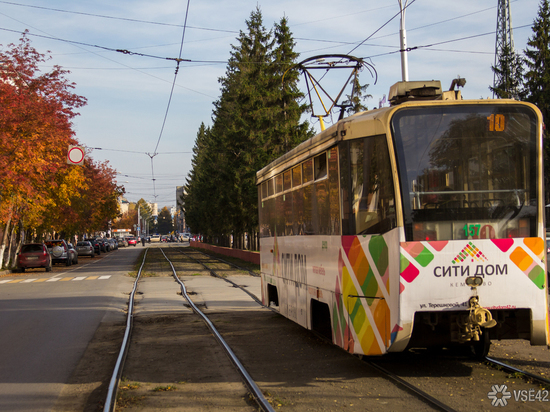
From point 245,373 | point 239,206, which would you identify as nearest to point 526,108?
point 245,373

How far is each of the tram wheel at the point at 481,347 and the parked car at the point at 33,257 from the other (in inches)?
1121

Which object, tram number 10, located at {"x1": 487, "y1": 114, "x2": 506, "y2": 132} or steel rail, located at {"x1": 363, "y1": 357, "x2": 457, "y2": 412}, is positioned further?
tram number 10, located at {"x1": 487, "y1": 114, "x2": 506, "y2": 132}

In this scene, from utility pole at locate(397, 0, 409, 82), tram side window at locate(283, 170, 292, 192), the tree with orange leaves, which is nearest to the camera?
tram side window at locate(283, 170, 292, 192)

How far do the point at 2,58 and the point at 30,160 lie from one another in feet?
15.8

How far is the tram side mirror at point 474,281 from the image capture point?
20.2ft

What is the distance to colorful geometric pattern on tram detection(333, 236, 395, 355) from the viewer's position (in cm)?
627

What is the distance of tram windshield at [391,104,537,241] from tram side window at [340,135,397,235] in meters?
0.18

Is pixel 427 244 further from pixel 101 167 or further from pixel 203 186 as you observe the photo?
pixel 203 186

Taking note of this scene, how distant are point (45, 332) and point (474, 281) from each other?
8108 millimetres

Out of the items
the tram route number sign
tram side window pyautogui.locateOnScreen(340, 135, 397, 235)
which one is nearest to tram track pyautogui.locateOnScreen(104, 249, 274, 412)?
tram side window pyautogui.locateOnScreen(340, 135, 397, 235)

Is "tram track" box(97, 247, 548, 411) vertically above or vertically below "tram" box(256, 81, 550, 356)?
below

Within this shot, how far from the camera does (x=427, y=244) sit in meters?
6.12

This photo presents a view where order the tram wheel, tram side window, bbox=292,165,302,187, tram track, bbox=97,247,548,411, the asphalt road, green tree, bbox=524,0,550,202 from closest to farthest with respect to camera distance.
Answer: tram track, bbox=97,247,548,411 → the asphalt road → the tram wheel → tram side window, bbox=292,165,302,187 → green tree, bbox=524,0,550,202

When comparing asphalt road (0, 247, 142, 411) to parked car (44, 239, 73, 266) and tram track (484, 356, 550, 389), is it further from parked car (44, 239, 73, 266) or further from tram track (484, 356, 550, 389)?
parked car (44, 239, 73, 266)
